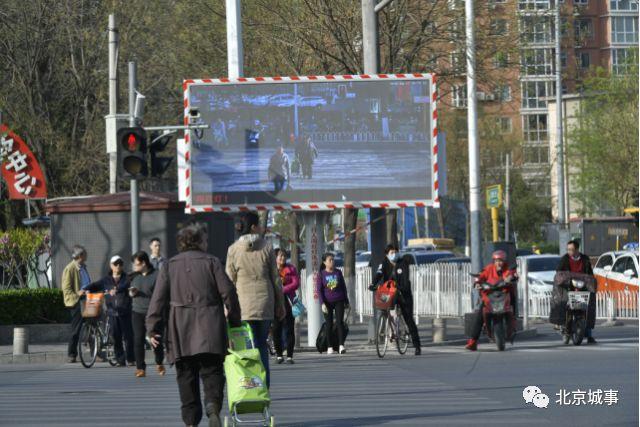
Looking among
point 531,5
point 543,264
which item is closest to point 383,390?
point 531,5

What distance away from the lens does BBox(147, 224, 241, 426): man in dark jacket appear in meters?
11.2

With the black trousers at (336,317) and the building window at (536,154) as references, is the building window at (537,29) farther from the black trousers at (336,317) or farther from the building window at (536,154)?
the building window at (536,154)

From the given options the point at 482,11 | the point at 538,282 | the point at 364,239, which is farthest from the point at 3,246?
the point at 364,239

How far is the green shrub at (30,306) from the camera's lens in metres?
26.3

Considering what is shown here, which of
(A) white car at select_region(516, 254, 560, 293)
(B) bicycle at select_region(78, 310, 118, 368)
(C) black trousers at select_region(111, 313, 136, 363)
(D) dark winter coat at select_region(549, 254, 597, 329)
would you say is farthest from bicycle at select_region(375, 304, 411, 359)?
(A) white car at select_region(516, 254, 560, 293)

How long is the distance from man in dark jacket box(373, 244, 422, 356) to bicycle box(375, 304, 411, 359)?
102mm

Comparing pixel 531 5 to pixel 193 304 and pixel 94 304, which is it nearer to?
pixel 94 304

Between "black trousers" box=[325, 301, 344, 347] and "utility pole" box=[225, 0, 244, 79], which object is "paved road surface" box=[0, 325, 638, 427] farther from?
"utility pole" box=[225, 0, 244, 79]

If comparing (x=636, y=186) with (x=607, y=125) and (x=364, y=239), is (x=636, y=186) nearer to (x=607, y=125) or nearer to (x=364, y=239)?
(x=607, y=125)

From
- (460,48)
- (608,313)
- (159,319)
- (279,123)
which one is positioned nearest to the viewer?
(159,319)

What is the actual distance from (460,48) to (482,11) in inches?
61.5

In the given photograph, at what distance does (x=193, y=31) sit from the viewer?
33750mm

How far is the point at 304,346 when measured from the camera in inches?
992

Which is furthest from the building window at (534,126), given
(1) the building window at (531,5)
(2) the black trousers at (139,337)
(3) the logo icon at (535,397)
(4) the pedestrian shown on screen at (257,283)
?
(4) the pedestrian shown on screen at (257,283)
